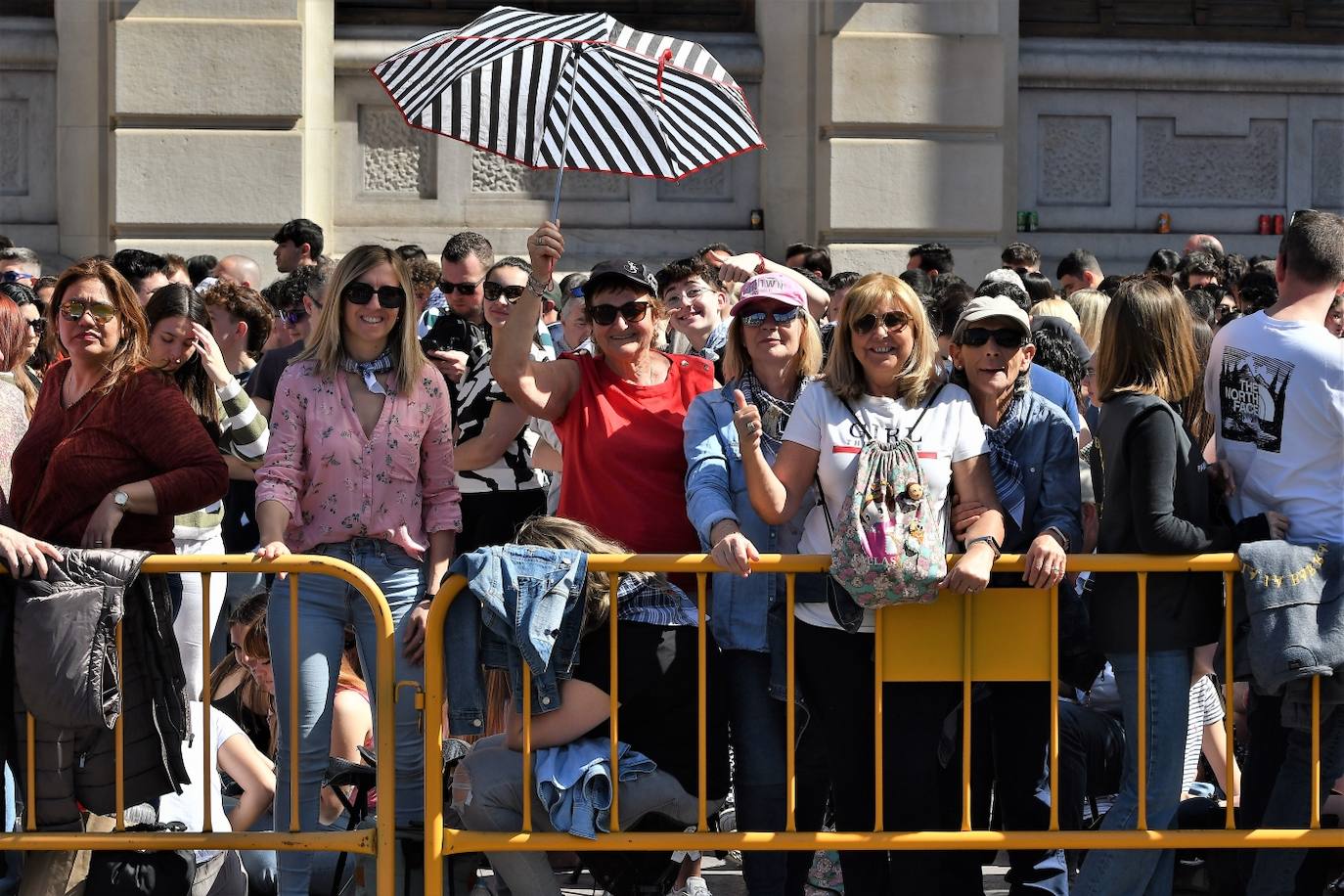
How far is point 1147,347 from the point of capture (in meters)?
5.54

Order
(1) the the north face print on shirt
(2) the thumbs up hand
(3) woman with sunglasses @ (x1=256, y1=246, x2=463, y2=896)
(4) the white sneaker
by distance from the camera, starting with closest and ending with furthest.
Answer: (2) the thumbs up hand → (1) the the north face print on shirt → (3) woman with sunglasses @ (x1=256, y1=246, x2=463, y2=896) → (4) the white sneaker

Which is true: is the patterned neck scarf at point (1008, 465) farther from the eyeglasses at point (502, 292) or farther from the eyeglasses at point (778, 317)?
the eyeglasses at point (502, 292)

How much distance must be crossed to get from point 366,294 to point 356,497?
26.4 inches

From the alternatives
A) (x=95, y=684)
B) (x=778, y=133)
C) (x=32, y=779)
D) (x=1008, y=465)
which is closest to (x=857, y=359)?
(x=1008, y=465)

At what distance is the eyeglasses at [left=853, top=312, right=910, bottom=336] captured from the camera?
539 centimetres

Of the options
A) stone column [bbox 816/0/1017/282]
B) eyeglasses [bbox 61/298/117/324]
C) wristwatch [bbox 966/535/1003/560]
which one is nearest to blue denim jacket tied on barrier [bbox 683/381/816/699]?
wristwatch [bbox 966/535/1003/560]

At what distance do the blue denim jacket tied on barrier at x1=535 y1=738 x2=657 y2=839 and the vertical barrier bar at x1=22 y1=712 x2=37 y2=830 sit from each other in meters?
1.55

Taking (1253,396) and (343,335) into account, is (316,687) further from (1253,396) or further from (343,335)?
(1253,396)

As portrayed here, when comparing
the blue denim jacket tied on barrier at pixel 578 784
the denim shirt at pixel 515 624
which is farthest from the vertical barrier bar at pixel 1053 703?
the denim shirt at pixel 515 624

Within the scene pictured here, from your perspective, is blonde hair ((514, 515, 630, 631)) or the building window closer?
blonde hair ((514, 515, 630, 631))

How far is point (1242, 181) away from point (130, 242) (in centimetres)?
863

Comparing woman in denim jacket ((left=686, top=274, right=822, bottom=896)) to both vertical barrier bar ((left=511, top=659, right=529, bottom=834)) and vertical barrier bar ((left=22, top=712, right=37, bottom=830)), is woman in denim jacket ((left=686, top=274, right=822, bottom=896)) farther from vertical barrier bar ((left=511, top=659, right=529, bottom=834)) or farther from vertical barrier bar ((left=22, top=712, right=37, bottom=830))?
vertical barrier bar ((left=22, top=712, right=37, bottom=830))

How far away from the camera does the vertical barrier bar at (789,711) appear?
5.32 metres

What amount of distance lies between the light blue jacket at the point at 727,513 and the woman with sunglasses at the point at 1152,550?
97cm
